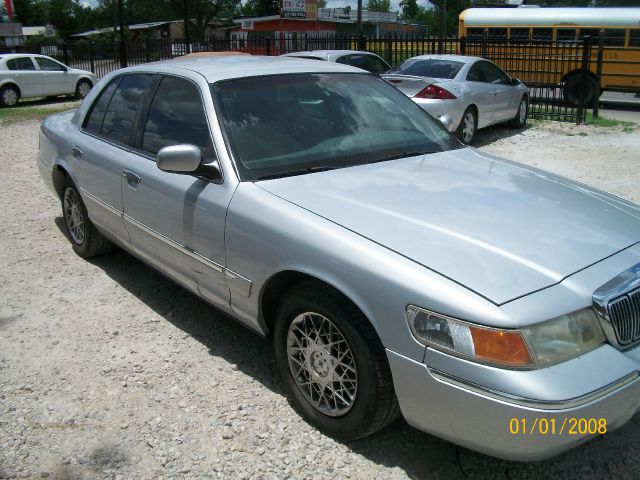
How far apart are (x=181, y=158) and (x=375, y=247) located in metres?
1.26

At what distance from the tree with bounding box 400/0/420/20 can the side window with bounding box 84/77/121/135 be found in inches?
3471

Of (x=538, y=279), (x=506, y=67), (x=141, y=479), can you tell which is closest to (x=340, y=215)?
(x=538, y=279)

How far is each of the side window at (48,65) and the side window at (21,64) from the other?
1.02 feet

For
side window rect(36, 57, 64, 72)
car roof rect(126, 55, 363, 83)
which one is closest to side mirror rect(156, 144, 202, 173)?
car roof rect(126, 55, 363, 83)

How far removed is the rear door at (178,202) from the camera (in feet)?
11.4

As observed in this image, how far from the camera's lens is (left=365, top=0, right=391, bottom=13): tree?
9388cm

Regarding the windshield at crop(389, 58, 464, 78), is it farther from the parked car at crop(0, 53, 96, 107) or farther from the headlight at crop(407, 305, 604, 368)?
the parked car at crop(0, 53, 96, 107)

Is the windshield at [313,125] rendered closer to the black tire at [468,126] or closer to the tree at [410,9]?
the black tire at [468,126]

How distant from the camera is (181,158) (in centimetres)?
339

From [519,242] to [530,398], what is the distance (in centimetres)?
72

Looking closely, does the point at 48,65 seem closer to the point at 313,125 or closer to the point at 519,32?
the point at 519,32

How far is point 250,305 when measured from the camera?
10.9 feet

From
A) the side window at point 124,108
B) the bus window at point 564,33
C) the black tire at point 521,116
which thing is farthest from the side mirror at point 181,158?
the bus window at point 564,33
